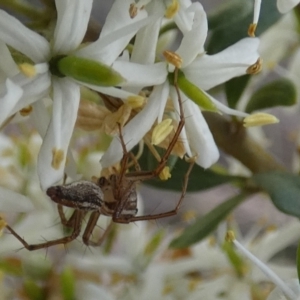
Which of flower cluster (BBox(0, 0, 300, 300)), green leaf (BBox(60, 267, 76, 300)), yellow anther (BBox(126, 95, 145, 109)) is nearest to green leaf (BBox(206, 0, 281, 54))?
flower cluster (BBox(0, 0, 300, 300))

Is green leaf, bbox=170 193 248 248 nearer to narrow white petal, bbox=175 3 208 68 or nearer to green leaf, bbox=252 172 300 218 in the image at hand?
green leaf, bbox=252 172 300 218

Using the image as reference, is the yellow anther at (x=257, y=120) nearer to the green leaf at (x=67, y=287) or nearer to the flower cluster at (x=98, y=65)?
the flower cluster at (x=98, y=65)

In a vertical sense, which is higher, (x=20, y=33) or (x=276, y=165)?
(x=20, y=33)

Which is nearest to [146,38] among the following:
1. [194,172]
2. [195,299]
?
[194,172]

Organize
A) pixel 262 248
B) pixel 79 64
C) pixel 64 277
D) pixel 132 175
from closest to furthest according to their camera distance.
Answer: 1. pixel 79 64
2. pixel 132 175
3. pixel 64 277
4. pixel 262 248

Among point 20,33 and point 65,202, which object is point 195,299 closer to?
point 65,202

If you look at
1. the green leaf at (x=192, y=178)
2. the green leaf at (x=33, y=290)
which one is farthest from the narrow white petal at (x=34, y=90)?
the green leaf at (x=33, y=290)
